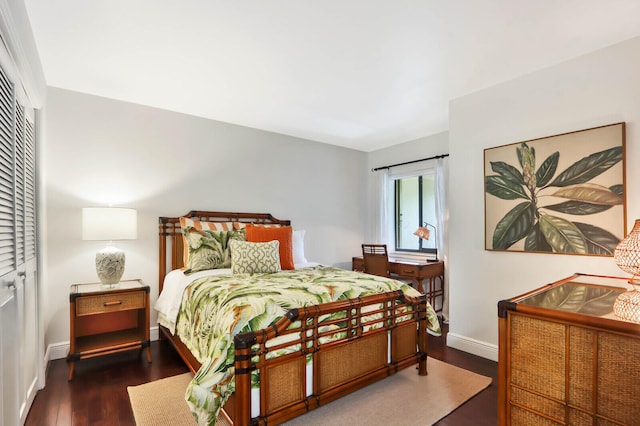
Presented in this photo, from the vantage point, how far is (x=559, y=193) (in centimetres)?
267

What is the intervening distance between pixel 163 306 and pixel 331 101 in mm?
2661

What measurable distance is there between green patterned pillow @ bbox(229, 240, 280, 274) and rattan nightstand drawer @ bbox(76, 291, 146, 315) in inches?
34.0

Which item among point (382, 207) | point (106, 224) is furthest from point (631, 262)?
point (106, 224)

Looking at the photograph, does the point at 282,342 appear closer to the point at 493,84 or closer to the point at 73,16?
the point at 73,16

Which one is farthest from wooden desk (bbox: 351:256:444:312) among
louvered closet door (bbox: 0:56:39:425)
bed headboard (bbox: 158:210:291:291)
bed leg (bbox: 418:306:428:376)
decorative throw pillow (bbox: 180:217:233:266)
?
louvered closet door (bbox: 0:56:39:425)

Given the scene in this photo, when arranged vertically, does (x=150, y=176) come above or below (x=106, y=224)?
above

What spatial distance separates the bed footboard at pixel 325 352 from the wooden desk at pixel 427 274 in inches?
50.7

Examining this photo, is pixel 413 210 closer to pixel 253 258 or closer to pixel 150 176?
pixel 253 258

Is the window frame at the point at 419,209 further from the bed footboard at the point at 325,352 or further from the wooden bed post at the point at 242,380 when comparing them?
the wooden bed post at the point at 242,380

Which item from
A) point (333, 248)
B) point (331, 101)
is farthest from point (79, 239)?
point (333, 248)

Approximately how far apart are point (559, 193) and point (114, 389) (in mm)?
3772

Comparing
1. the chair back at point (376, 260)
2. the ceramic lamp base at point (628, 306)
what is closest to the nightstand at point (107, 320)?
the chair back at point (376, 260)

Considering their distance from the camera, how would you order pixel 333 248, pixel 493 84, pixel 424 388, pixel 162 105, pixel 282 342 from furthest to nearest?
pixel 333 248, pixel 162 105, pixel 493 84, pixel 424 388, pixel 282 342

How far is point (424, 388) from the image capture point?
2.49 meters
